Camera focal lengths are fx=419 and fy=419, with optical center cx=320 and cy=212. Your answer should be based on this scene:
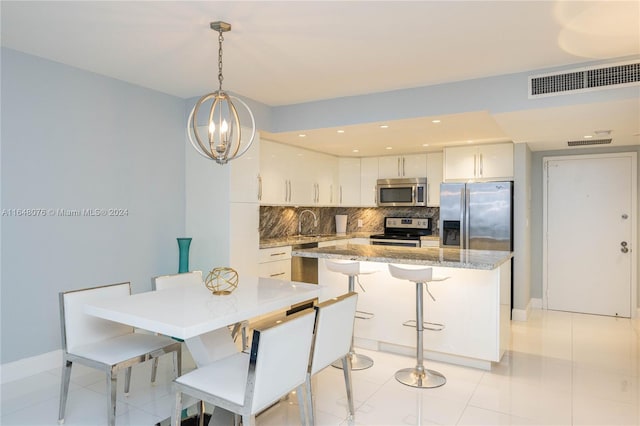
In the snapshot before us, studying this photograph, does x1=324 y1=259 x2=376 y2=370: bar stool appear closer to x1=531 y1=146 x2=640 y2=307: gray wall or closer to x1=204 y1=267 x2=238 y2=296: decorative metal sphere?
x1=204 y1=267 x2=238 y2=296: decorative metal sphere

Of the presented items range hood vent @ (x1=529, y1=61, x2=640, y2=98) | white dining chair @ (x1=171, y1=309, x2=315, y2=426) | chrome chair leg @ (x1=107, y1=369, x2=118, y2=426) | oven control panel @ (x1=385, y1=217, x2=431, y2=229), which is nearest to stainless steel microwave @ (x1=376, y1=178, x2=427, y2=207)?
oven control panel @ (x1=385, y1=217, x2=431, y2=229)

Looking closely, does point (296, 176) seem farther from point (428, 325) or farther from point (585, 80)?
point (585, 80)

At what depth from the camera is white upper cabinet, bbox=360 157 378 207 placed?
6.50m

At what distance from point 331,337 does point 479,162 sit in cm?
381

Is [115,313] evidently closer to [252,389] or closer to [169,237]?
[252,389]

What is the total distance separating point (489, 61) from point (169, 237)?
3.40 meters

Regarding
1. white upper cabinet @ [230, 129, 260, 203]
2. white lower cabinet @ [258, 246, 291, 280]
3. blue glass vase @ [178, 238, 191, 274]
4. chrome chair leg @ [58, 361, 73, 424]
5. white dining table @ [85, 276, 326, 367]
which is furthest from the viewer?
white lower cabinet @ [258, 246, 291, 280]

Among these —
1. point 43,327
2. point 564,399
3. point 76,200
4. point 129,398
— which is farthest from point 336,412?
point 76,200

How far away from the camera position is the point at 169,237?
4.34 metres

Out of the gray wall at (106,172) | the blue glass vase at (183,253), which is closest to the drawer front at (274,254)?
the gray wall at (106,172)

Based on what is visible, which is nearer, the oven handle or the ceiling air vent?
the ceiling air vent

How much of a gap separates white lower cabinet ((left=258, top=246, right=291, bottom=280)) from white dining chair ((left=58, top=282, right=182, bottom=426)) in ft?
6.39

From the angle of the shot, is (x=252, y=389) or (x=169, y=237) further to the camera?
(x=169, y=237)

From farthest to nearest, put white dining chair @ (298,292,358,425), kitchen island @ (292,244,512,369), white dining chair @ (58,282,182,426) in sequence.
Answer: kitchen island @ (292,244,512,369)
white dining chair @ (58,282,182,426)
white dining chair @ (298,292,358,425)
